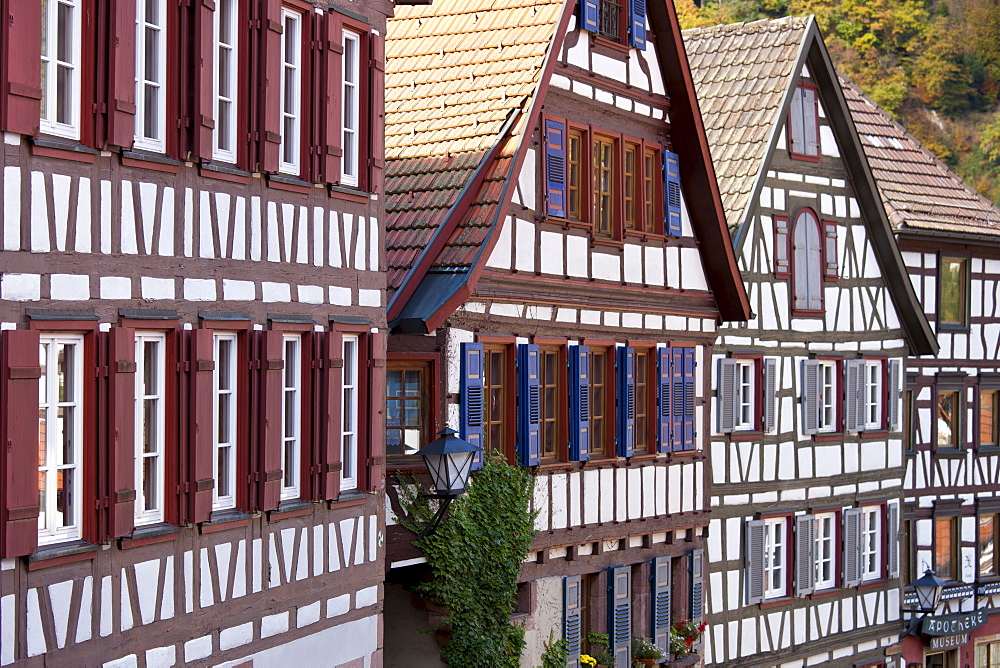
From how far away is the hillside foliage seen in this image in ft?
190

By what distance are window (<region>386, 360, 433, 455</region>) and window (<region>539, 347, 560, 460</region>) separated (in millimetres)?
2223

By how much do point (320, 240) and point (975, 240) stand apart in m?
18.8

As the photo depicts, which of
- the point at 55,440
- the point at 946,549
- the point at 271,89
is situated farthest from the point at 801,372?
the point at 55,440

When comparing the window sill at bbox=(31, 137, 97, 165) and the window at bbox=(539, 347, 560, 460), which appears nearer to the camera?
the window sill at bbox=(31, 137, 97, 165)

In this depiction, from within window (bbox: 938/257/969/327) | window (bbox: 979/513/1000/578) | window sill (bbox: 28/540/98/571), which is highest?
window (bbox: 938/257/969/327)

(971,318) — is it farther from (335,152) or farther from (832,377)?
(335,152)

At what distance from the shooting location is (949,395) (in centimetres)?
2977

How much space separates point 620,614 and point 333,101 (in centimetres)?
831

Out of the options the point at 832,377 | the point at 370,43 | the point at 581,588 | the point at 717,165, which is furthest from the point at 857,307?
the point at 370,43

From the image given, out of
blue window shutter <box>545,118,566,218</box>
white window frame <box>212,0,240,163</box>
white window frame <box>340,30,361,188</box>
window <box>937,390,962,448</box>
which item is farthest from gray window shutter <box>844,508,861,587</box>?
white window frame <box>212,0,240,163</box>

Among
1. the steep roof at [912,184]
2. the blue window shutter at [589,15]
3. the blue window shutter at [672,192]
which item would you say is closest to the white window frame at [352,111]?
the blue window shutter at [589,15]

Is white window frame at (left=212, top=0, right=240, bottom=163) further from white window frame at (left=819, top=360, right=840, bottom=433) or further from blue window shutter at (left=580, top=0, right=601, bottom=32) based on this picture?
white window frame at (left=819, top=360, right=840, bottom=433)

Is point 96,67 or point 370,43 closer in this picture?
point 96,67

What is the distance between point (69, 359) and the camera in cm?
1027
